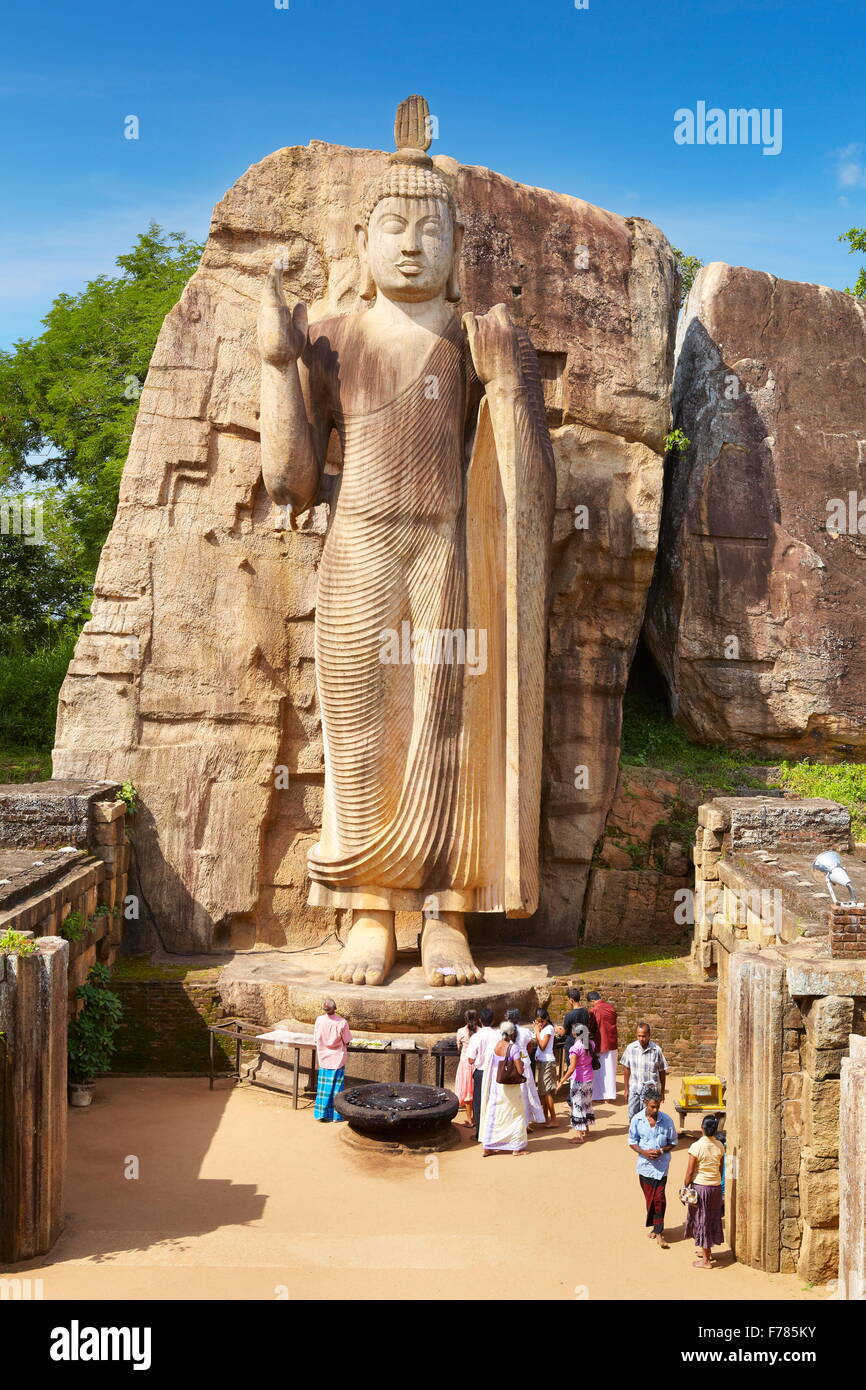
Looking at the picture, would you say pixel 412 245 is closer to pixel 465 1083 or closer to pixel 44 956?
pixel 465 1083

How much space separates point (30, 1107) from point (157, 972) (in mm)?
4306


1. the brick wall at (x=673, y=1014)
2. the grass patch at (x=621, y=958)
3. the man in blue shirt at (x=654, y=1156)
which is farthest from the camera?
the grass patch at (x=621, y=958)

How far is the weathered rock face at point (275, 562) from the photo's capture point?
511 inches

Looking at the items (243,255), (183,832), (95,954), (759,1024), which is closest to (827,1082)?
(759,1024)

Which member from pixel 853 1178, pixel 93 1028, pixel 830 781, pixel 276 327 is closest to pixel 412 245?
pixel 276 327

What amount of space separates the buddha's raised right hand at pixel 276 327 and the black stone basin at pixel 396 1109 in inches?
218

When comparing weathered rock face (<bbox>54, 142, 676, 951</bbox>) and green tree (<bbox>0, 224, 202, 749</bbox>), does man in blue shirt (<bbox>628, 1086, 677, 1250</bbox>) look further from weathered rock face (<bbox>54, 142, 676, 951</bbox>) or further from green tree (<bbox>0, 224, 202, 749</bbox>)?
green tree (<bbox>0, 224, 202, 749</bbox>)

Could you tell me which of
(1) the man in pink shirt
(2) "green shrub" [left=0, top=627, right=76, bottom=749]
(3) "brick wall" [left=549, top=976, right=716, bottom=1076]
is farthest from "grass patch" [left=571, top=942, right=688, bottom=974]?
(2) "green shrub" [left=0, top=627, right=76, bottom=749]

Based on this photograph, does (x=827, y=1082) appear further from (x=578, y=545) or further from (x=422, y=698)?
(x=578, y=545)

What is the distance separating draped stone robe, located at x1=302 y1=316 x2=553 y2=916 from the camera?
11531 mm

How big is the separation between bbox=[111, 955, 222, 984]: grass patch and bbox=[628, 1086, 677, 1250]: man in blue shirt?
15.1 ft

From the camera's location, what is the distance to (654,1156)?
7.98m

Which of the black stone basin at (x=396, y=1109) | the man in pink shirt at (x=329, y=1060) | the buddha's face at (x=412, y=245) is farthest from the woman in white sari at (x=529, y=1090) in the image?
the buddha's face at (x=412, y=245)

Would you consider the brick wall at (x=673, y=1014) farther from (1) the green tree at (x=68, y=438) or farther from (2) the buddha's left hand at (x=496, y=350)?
(1) the green tree at (x=68, y=438)
